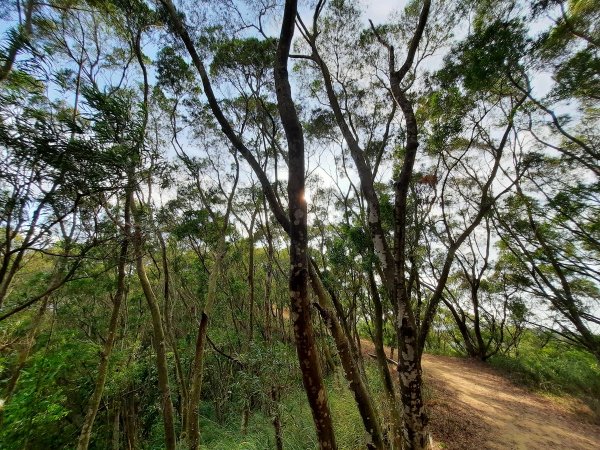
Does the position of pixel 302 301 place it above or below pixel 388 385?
above

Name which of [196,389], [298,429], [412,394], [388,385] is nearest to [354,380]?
[412,394]

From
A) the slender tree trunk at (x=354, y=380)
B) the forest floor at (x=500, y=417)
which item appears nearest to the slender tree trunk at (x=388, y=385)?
the slender tree trunk at (x=354, y=380)

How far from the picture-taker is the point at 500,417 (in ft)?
26.3

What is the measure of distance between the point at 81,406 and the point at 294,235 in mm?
13960

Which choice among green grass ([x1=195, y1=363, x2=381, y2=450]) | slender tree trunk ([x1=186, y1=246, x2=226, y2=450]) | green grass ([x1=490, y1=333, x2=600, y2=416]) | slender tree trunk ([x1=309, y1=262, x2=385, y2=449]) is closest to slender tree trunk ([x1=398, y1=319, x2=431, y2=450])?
slender tree trunk ([x1=309, y1=262, x2=385, y2=449])

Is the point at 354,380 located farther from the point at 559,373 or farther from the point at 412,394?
the point at 559,373

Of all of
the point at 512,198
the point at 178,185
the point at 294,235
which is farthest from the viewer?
the point at 512,198

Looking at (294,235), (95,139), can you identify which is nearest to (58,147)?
(95,139)

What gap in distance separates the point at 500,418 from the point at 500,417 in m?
0.08

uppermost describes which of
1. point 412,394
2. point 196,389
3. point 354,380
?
point 354,380

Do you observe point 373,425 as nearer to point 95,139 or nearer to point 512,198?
point 95,139

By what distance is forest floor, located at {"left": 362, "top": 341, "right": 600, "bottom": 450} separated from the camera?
677 cm

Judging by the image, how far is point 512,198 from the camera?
10.2 metres

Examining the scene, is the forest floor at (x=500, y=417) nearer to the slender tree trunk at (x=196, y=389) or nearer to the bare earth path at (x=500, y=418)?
the bare earth path at (x=500, y=418)
